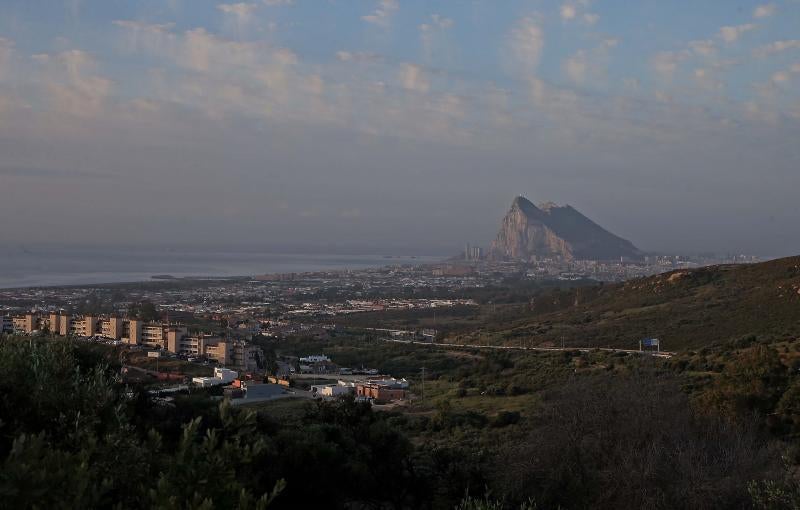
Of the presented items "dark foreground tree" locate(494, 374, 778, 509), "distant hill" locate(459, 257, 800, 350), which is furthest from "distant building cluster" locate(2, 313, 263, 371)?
"dark foreground tree" locate(494, 374, 778, 509)

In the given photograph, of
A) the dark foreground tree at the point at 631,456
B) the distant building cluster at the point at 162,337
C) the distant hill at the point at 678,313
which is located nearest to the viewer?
the dark foreground tree at the point at 631,456

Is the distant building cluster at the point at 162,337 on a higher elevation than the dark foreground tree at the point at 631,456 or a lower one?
lower

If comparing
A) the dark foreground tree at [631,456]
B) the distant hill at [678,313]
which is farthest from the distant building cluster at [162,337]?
the dark foreground tree at [631,456]

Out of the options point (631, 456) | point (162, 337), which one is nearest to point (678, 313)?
point (162, 337)

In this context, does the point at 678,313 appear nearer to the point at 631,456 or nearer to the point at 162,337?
the point at 162,337

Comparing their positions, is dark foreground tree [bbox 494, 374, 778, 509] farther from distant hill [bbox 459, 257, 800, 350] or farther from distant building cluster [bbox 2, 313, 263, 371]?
distant building cluster [bbox 2, 313, 263, 371]

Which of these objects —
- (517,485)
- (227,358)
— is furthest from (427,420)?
(227,358)

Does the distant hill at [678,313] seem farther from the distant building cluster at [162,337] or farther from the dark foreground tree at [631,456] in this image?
the dark foreground tree at [631,456]
